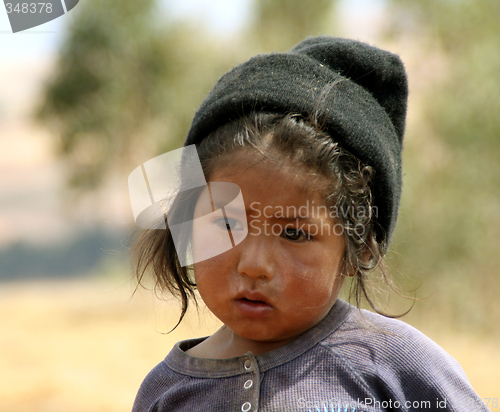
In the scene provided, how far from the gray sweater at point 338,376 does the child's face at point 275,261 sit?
0.26 ft

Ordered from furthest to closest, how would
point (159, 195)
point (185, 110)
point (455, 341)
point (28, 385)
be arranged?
point (185, 110) < point (455, 341) < point (28, 385) < point (159, 195)

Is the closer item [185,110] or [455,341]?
[455,341]

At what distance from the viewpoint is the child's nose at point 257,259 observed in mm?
1106

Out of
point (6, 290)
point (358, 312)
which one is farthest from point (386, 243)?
point (6, 290)

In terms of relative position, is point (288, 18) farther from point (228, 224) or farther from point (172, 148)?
point (228, 224)

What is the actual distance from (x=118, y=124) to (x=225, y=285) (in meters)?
7.15

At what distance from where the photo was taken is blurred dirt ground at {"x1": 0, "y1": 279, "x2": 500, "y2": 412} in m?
4.21

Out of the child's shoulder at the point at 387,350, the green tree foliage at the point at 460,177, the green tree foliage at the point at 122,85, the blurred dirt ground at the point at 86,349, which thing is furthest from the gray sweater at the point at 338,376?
the green tree foliage at the point at 122,85

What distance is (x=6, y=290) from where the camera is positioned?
888cm

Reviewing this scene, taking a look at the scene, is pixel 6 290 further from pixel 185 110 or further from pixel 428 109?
pixel 428 109

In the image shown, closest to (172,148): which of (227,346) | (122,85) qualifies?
(122,85)

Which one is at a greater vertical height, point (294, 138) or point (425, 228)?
point (294, 138)

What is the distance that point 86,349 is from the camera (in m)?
5.99

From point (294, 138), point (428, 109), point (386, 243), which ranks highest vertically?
point (294, 138)
